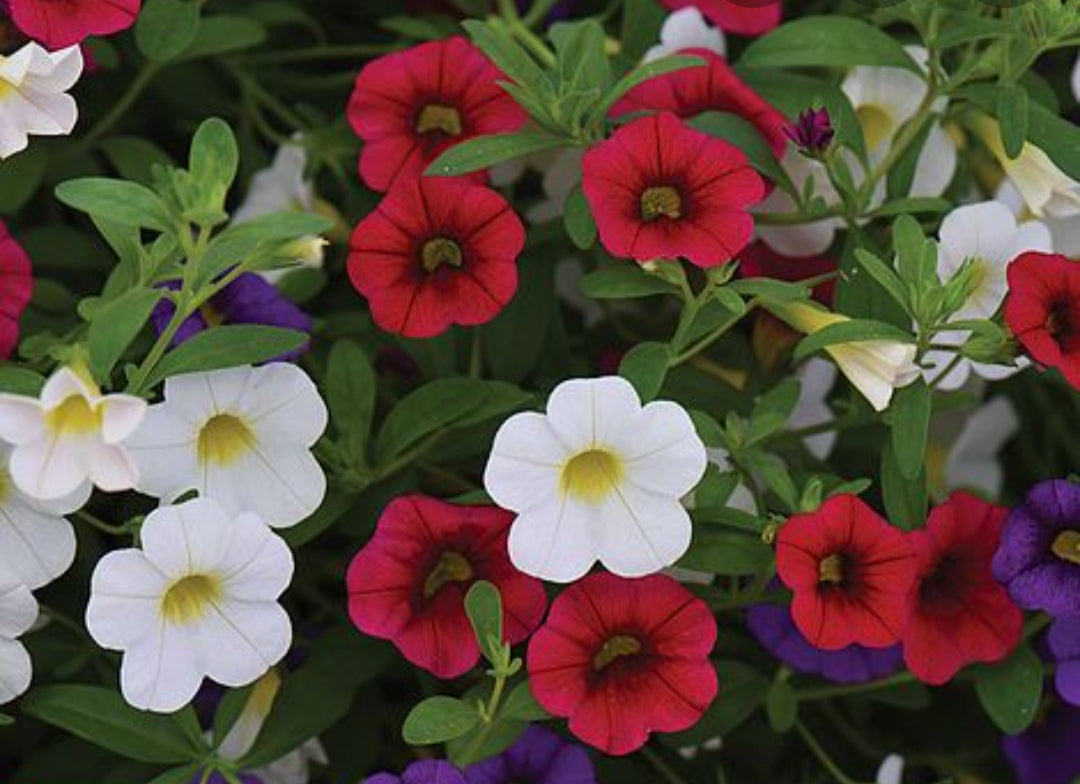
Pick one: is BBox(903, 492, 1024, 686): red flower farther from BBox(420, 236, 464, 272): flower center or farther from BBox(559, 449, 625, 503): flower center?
BBox(420, 236, 464, 272): flower center

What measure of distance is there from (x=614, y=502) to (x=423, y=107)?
1.02 ft

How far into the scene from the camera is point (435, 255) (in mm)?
1069

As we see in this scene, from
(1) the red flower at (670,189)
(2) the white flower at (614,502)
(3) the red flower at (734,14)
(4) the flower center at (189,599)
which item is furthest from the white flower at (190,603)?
(3) the red flower at (734,14)

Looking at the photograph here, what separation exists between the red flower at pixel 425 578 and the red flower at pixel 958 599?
0.23 metres

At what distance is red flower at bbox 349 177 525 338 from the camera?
1049 millimetres

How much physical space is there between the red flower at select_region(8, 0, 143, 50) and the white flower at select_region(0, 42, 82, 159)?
18mm

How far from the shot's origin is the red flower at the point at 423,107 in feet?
3.74

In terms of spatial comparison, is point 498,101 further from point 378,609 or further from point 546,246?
point 378,609

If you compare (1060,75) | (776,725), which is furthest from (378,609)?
(1060,75)

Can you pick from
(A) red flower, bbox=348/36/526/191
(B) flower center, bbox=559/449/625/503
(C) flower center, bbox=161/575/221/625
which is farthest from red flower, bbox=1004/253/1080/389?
(C) flower center, bbox=161/575/221/625

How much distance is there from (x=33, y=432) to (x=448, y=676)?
0.28 m

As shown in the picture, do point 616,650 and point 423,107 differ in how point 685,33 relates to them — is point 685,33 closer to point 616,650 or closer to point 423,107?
point 423,107

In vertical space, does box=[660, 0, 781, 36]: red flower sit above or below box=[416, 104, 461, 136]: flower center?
below

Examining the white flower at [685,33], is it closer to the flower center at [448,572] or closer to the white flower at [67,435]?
the flower center at [448,572]
